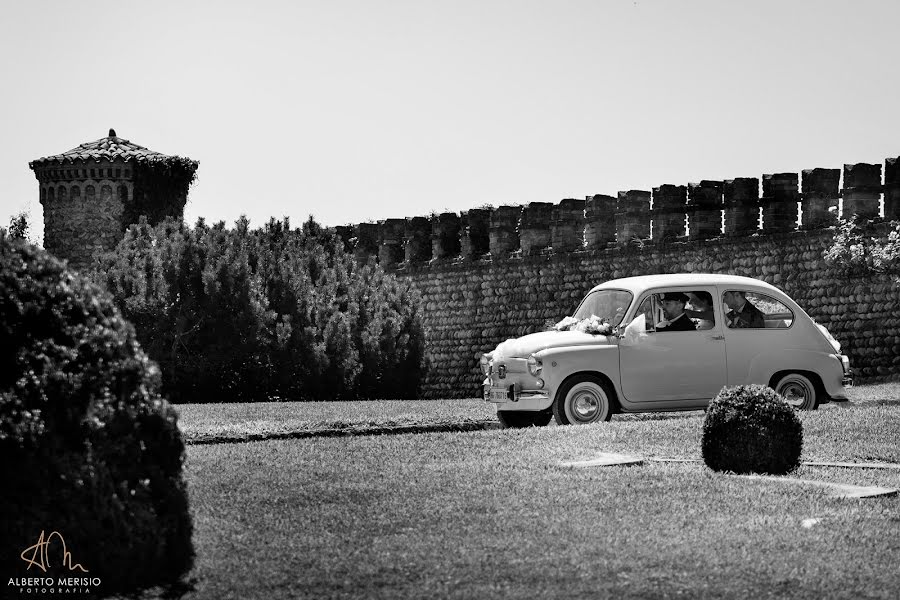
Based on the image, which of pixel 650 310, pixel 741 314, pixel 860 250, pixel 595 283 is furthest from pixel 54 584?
pixel 595 283

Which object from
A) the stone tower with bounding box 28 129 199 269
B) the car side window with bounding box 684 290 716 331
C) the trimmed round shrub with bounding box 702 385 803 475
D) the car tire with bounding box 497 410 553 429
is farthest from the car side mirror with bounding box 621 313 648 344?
the stone tower with bounding box 28 129 199 269

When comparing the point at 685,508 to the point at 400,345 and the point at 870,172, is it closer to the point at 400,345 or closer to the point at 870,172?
the point at 870,172

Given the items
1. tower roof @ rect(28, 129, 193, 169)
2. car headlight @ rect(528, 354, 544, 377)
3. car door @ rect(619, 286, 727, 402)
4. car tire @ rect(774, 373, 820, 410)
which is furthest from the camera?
tower roof @ rect(28, 129, 193, 169)

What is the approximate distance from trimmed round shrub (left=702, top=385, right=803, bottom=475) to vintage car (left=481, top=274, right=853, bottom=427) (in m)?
3.83

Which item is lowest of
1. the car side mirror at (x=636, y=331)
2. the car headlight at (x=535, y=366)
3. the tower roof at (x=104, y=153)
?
the car headlight at (x=535, y=366)

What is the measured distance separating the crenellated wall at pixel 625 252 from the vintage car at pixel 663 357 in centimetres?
850

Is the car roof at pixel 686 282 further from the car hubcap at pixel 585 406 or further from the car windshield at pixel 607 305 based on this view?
the car hubcap at pixel 585 406

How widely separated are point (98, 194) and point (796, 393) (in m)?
23.8

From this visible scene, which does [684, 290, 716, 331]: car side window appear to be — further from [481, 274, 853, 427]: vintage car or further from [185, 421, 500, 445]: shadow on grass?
[185, 421, 500, 445]: shadow on grass

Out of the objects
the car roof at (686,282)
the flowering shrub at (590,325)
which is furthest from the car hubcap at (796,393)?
the flowering shrub at (590,325)

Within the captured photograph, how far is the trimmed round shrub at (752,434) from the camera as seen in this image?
34.2ft

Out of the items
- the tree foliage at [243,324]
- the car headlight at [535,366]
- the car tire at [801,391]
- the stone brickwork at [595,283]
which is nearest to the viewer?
the car headlight at [535,366]

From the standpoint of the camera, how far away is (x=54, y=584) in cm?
645

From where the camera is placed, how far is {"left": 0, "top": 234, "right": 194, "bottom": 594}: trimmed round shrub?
636 cm
